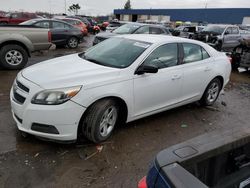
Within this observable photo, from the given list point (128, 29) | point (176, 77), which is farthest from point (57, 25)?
point (176, 77)

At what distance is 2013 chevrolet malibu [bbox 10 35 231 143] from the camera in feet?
10.6

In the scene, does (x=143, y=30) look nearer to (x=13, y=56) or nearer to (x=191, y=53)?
(x=13, y=56)

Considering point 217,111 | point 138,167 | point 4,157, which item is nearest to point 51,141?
point 4,157

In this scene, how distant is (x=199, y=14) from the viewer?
57.6 meters

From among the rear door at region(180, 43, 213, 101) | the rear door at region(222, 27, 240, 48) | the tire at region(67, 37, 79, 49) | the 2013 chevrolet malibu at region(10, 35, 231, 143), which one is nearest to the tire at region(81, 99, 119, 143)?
the 2013 chevrolet malibu at region(10, 35, 231, 143)

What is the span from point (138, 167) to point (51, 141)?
131cm

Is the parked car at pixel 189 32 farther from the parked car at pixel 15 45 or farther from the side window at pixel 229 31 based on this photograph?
the parked car at pixel 15 45

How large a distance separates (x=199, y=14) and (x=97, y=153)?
198 ft

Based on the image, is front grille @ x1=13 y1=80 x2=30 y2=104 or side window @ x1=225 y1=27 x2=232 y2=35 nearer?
front grille @ x1=13 y1=80 x2=30 y2=104

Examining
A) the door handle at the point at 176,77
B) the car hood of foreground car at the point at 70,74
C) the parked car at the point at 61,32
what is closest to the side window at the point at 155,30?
the parked car at the point at 61,32

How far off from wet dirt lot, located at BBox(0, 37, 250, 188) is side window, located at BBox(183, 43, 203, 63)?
1150 millimetres

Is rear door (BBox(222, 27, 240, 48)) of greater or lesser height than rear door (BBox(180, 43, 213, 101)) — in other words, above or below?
above

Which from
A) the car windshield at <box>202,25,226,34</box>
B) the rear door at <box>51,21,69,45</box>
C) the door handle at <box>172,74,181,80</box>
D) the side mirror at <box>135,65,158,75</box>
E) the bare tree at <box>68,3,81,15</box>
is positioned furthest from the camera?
the bare tree at <box>68,3,81,15</box>

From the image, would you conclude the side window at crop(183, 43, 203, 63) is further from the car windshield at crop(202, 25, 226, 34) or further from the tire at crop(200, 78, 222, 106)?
the car windshield at crop(202, 25, 226, 34)
